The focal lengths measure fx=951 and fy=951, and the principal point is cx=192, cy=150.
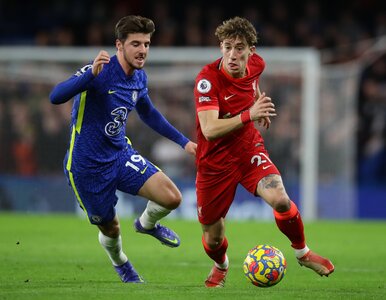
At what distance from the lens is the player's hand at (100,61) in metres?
7.85

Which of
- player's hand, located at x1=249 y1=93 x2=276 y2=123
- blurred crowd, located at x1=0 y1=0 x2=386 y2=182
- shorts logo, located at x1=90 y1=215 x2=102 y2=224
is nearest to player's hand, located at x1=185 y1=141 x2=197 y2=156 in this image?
shorts logo, located at x1=90 y1=215 x2=102 y2=224

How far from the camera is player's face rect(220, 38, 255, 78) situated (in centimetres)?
825

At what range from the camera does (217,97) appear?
27.3 ft

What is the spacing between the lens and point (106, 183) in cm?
864

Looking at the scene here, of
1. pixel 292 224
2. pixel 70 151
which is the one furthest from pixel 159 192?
pixel 292 224

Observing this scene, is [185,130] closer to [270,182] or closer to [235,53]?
[235,53]

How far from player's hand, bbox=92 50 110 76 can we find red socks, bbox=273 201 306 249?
6.28 ft

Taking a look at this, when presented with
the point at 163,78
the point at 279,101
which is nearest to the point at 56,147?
the point at 163,78

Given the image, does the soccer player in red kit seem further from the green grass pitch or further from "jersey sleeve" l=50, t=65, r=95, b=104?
"jersey sleeve" l=50, t=65, r=95, b=104

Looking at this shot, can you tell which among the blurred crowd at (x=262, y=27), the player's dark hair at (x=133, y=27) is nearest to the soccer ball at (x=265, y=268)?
the player's dark hair at (x=133, y=27)

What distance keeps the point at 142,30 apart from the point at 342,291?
2.89 metres

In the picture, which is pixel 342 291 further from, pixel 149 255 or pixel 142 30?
pixel 149 255

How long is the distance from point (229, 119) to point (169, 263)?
338 centimetres

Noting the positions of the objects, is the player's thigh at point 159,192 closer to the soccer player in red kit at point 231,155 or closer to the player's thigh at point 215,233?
the soccer player in red kit at point 231,155
